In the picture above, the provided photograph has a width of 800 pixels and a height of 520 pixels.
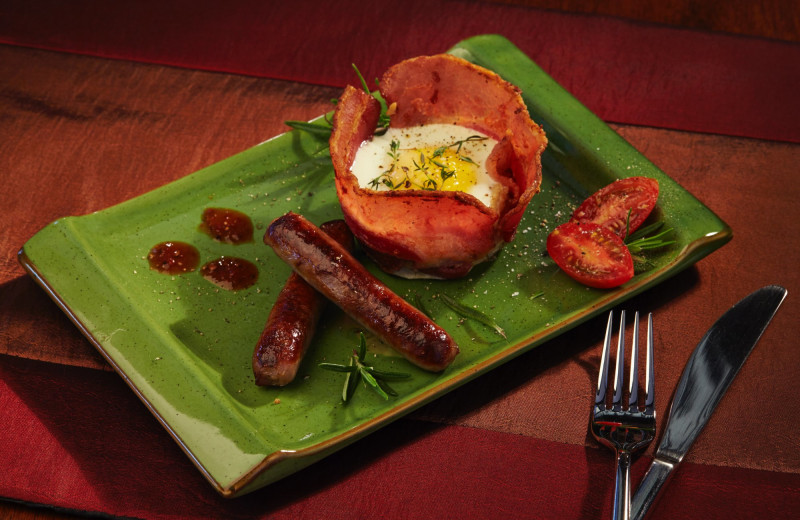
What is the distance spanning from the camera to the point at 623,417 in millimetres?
2818

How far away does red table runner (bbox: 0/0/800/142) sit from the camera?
4258 mm

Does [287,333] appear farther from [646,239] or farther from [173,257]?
[646,239]

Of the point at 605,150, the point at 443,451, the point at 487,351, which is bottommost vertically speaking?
the point at 443,451

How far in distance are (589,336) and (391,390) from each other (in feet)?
2.73

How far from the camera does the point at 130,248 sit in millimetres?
3301

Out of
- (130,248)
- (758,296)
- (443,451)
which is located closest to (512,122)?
(758,296)

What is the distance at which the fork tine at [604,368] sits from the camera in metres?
2.87

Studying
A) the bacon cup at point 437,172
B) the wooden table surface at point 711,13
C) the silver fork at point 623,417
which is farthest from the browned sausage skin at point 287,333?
the wooden table surface at point 711,13

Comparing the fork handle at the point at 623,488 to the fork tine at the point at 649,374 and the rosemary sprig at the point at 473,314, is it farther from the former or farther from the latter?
the rosemary sprig at the point at 473,314

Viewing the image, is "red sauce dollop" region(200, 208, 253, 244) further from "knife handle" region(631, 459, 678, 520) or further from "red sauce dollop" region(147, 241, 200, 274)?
"knife handle" region(631, 459, 678, 520)

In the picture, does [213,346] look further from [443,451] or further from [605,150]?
[605,150]

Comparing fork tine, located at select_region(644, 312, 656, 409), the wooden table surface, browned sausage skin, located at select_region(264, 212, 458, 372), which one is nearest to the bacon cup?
browned sausage skin, located at select_region(264, 212, 458, 372)

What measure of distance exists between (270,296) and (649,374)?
4.69 feet

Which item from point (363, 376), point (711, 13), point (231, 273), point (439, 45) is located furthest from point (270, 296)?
point (711, 13)
